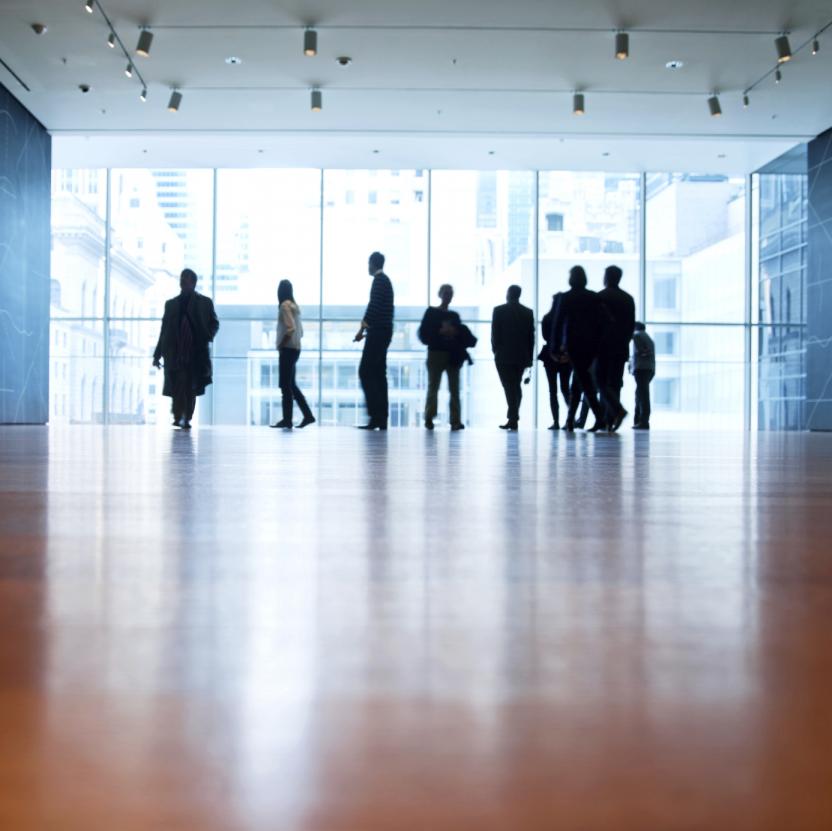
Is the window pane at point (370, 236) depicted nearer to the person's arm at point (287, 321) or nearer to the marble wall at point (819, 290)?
the marble wall at point (819, 290)

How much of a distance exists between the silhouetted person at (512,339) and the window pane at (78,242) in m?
10.3

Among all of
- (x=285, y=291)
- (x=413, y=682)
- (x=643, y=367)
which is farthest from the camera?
(x=643, y=367)

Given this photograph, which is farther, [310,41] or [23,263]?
[23,263]

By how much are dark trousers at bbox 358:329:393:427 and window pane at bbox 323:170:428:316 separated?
9922 millimetres

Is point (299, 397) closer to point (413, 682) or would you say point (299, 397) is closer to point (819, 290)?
point (819, 290)

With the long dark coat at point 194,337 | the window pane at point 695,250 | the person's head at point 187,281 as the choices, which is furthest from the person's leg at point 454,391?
the window pane at point 695,250

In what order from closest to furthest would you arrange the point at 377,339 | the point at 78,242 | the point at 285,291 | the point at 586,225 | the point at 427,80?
the point at 377,339
the point at 285,291
the point at 427,80
the point at 78,242
the point at 586,225

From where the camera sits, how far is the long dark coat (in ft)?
29.6

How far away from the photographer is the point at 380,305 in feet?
27.3

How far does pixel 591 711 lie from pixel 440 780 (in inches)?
3.8

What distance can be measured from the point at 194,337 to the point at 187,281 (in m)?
0.57

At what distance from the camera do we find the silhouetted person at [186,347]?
9.02 metres

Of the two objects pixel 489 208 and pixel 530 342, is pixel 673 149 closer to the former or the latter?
pixel 489 208

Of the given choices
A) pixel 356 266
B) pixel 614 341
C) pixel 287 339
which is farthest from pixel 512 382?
pixel 356 266
